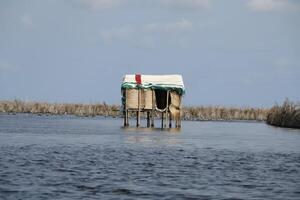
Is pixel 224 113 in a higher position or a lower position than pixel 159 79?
lower

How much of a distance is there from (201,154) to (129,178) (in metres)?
9.14

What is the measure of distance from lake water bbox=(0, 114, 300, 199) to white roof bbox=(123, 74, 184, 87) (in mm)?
16233

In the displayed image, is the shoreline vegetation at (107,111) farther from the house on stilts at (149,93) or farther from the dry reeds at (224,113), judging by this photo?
the house on stilts at (149,93)

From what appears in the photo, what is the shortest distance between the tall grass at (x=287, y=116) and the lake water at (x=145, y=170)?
20.3 meters

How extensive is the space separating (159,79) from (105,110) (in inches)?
1212

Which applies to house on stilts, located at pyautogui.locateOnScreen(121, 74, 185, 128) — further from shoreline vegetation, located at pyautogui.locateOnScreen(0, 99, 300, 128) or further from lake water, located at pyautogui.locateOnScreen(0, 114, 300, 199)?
shoreline vegetation, located at pyautogui.locateOnScreen(0, 99, 300, 128)

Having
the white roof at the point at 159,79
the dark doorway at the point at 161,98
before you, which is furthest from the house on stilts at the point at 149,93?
the dark doorway at the point at 161,98

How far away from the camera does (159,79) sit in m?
52.4

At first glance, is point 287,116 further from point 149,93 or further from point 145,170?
point 145,170

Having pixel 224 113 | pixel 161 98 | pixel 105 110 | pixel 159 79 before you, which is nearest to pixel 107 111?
pixel 105 110

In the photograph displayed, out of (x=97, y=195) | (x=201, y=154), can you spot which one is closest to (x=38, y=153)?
(x=201, y=154)

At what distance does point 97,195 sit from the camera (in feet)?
56.5

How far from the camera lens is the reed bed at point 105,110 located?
77.4 metres

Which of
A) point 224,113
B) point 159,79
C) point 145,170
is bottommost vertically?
point 145,170
